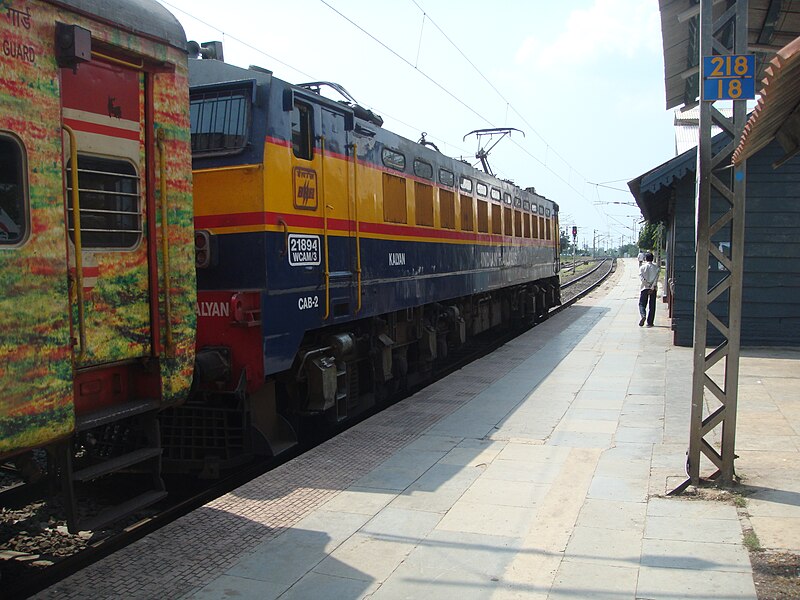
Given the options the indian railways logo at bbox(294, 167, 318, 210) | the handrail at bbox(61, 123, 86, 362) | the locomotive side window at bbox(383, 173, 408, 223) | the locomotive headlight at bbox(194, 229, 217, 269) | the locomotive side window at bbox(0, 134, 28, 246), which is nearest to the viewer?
the locomotive side window at bbox(0, 134, 28, 246)

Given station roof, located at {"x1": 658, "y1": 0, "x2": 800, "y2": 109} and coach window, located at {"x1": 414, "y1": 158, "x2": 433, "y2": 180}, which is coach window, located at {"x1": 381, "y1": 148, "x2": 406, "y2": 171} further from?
station roof, located at {"x1": 658, "y1": 0, "x2": 800, "y2": 109}

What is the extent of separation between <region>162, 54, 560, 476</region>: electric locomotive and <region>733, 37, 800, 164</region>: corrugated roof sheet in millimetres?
4007

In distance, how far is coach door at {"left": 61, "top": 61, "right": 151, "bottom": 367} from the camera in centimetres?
409

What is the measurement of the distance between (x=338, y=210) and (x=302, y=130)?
101cm

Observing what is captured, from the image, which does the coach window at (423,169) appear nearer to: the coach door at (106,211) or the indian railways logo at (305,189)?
the indian railways logo at (305,189)

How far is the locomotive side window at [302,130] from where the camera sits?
23.7ft

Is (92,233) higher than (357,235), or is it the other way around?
(357,235)

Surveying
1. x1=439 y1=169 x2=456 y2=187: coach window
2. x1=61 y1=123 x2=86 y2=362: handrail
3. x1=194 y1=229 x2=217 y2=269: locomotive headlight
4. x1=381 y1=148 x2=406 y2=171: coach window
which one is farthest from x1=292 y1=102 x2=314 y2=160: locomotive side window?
x1=439 y1=169 x2=456 y2=187: coach window

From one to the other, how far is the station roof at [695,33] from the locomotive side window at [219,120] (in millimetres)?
4903

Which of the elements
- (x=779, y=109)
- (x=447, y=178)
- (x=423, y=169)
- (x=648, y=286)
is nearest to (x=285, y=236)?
(x=779, y=109)

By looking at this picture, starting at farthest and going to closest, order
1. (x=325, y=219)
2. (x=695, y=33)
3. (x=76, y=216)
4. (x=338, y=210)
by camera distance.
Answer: (x=695, y=33) < (x=338, y=210) < (x=325, y=219) < (x=76, y=216)

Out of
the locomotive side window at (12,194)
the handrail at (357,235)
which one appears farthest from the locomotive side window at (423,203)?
the locomotive side window at (12,194)

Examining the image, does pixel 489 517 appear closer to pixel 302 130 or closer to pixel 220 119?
pixel 302 130

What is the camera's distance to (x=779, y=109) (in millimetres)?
4145
